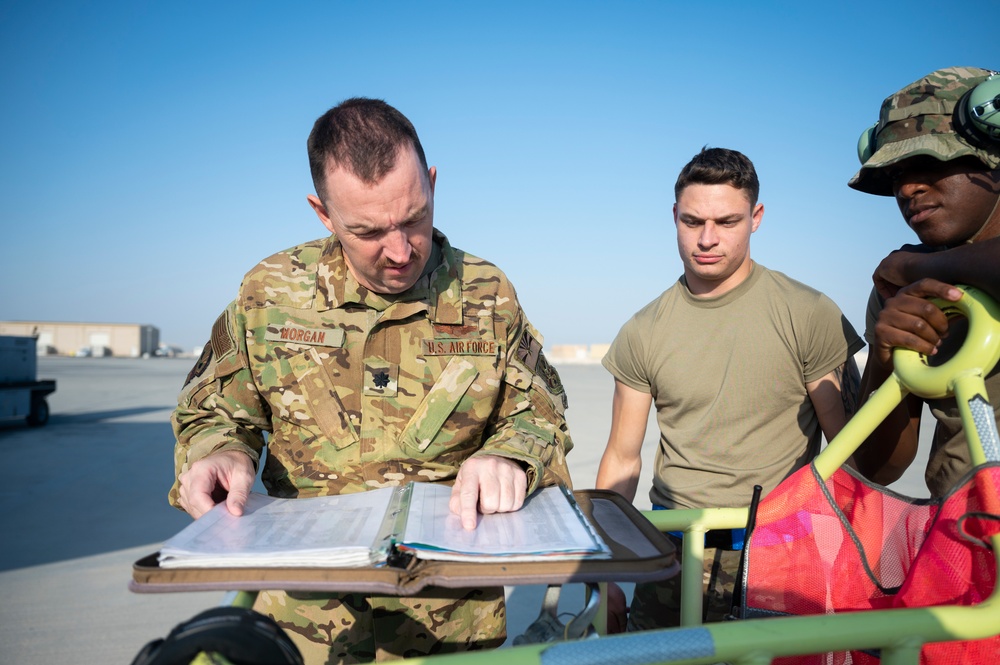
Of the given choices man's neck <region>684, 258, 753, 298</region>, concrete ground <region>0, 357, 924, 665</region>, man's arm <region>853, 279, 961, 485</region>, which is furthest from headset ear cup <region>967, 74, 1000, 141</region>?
concrete ground <region>0, 357, 924, 665</region>

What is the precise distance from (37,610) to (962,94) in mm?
4724

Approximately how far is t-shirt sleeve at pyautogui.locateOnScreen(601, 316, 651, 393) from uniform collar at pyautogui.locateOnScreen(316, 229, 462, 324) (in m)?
0.98

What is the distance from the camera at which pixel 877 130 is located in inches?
70.1

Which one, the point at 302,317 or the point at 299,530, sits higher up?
the point at 302,317

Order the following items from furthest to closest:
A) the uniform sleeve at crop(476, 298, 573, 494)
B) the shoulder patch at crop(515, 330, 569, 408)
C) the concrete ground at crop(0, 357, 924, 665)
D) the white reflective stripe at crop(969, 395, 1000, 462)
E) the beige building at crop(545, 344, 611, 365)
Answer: the beige building at crop(545, 344, 611, 365) < the concrete ground at crop(0, 357, 924, 665) < the shoulder patch at crop(515, 330, 569, 408) < the uniform sleeve at crop(476, 298, 573, 494) < the white reflective stripe at crop(969, 395, 1000, 462)

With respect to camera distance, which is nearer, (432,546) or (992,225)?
(432,546)

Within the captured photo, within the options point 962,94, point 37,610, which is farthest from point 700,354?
point 37,610

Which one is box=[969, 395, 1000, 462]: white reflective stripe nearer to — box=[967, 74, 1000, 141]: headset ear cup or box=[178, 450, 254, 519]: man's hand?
box=[967, 74, 1000, 141]: headset ear cup

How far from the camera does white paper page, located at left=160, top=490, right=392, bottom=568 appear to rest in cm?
105

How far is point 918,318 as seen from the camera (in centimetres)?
135

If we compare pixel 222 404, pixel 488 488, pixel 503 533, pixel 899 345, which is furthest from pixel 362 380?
pixel 899 345

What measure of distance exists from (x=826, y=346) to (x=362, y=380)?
1.67m

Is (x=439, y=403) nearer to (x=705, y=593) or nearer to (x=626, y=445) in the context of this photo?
(x=626, y=445)

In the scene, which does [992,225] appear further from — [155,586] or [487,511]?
[155,586]
